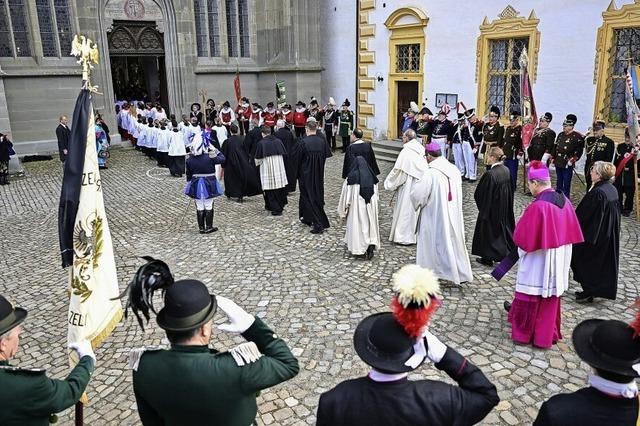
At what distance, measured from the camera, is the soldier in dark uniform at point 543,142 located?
10219 millimetres

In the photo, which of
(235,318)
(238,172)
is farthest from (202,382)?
(238,172)

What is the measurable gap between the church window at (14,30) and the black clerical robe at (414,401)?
17518 mm

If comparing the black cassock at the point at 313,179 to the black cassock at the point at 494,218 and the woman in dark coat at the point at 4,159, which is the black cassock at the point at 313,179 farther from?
the woman in dark coat at the point at 4,159

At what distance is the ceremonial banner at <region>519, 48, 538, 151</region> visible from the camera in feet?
30.6

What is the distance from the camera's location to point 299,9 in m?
17.8

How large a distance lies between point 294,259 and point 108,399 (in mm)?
3500

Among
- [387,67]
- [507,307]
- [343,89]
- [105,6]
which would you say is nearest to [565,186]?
[507,307]

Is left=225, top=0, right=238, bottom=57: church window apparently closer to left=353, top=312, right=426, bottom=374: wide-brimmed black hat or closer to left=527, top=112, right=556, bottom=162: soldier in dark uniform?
left=527, top=112, right=556, bottom=162: soldier in dark uniform

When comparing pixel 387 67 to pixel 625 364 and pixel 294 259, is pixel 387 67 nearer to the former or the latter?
pixel 294 259

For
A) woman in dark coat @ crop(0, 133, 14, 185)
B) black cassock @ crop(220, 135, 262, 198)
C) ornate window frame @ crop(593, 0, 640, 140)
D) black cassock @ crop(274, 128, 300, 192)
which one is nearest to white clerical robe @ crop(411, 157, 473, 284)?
black cassock @ crop(274, 128, 300, 192)

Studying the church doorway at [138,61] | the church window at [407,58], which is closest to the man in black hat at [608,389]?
the church window at [407,58]

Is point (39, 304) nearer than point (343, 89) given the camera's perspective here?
Yes

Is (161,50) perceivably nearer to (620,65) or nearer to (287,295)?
(620,65)

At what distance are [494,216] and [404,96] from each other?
32.9ft
